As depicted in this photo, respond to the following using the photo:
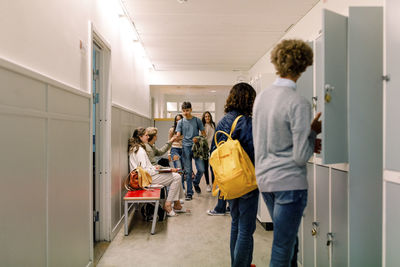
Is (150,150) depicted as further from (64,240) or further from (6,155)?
(6,155)

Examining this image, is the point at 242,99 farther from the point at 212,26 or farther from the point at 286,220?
the point at 212,26

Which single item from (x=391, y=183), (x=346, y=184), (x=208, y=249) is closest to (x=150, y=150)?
(x=208, y=249)

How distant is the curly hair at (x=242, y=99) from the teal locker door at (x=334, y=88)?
1.76 ft

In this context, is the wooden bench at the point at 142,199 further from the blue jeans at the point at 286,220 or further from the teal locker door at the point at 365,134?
the teal locker door at the point at 365,134

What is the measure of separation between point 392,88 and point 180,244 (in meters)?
2.36

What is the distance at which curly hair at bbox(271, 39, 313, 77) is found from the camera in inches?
54.9

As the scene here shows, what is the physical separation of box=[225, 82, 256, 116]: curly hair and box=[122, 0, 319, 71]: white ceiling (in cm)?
180

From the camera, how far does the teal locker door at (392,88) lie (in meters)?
1.34

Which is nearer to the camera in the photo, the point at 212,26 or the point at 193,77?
the point at 212,26

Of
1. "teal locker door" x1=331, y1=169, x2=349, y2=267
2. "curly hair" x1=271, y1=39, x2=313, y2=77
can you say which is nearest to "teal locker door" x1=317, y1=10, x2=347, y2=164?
"curly hair" x1=271, y1=39, x2=313, y2=77

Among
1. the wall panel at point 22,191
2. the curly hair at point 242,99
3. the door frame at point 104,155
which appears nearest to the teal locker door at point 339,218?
the curly hair at point 242,99

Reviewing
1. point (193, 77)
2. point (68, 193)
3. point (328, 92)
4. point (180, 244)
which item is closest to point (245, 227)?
point (328, 92)

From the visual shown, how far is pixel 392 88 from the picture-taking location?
4.55 ft

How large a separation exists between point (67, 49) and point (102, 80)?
1111mm
